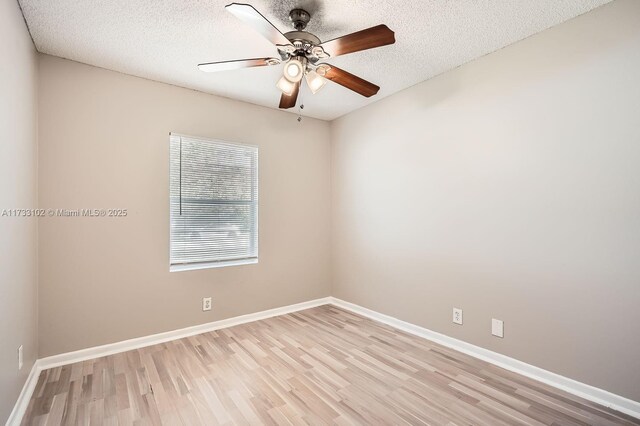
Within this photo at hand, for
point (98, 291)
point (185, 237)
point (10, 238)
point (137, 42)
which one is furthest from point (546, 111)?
point (98, 291)

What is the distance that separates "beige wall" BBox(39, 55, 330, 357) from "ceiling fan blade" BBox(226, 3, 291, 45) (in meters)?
1.79

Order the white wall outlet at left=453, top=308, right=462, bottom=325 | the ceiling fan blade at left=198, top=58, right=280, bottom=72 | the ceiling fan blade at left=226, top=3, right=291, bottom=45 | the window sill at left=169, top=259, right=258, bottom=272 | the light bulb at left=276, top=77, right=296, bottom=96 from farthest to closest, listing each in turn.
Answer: the window sill at left=169, top=259, right=258, bottom=272 → the white wall outlet at left=453, top=308, right=462, bottom=325 → the light bulb at left=276, top=77, right=296, bottom=96 → the ceiling fan blade at left=198, top=58, right=280, bottom=72 → the ceiling fan blade at left=226, top=3, right=291, bottom=45

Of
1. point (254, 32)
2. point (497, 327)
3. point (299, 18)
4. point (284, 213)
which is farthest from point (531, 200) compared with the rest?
point (284, 213)

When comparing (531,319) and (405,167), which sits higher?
(405,167)

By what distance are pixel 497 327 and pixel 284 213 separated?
258 centimetres

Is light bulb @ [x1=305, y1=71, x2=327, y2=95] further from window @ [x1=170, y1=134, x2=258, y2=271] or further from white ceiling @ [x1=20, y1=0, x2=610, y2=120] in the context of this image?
window @ [x1=170, y1=134, x2=258, y2=271]

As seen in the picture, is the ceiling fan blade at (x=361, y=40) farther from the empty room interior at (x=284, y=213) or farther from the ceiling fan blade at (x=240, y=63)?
the ceiling fan blade at (x=240, y=63)

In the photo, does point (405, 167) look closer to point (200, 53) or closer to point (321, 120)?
point (321, 120)

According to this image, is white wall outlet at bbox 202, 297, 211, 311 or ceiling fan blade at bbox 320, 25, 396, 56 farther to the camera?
white wall outlet at bbox 202, 297, 211, 311

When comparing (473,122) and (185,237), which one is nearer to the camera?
(473,122)

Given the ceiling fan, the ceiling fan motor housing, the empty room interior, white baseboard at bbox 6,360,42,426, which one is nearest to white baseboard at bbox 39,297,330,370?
the empty room interior

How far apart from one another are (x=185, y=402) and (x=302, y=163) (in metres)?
2.92

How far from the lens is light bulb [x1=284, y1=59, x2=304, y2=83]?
6.61 feet

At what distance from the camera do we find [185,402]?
2.04m
